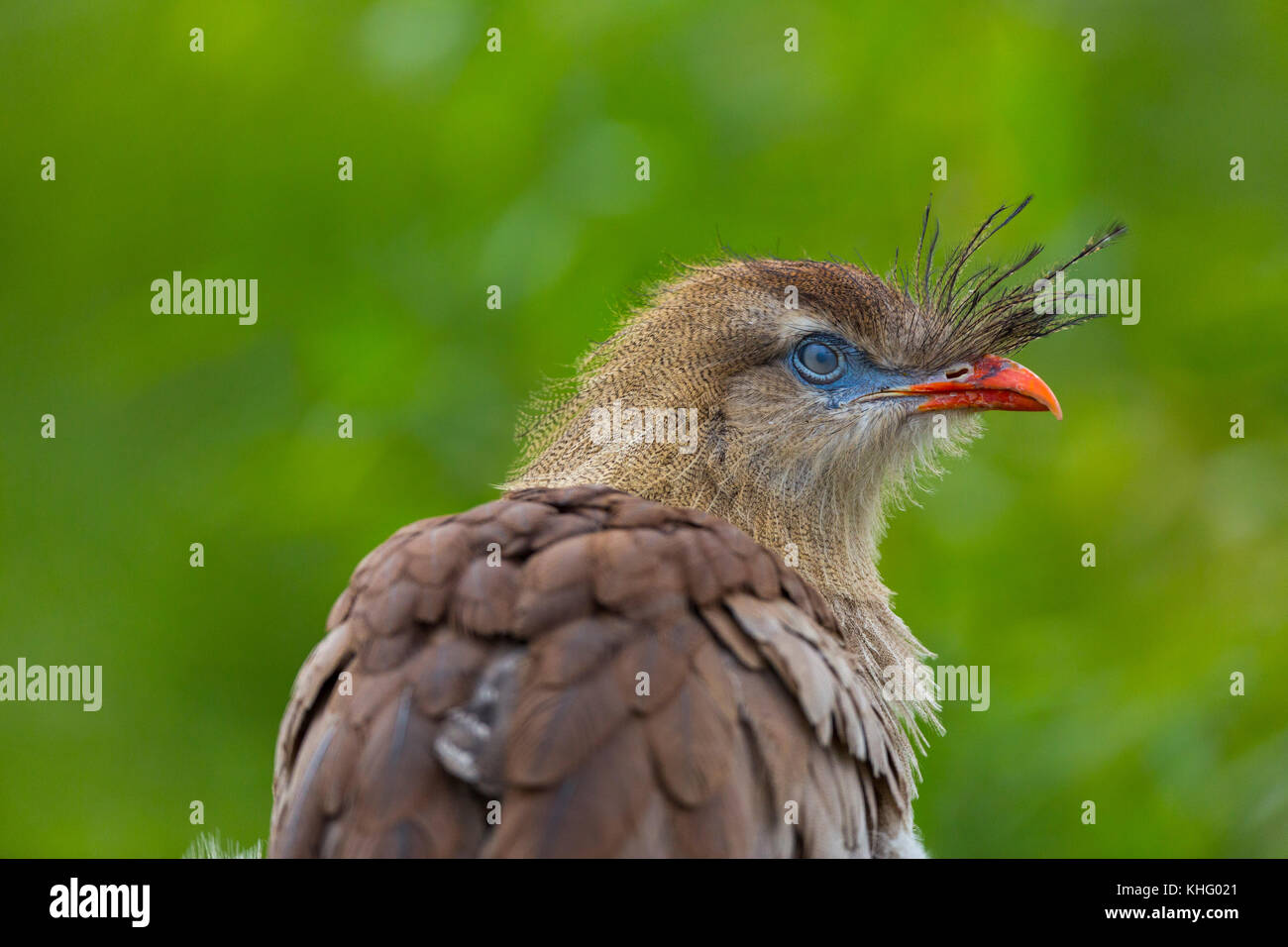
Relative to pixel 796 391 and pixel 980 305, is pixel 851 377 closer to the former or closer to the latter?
pixel 796 391

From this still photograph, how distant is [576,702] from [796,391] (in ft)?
4.52

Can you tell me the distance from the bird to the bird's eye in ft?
0.09

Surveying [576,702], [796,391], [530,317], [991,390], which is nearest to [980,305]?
[991,390]

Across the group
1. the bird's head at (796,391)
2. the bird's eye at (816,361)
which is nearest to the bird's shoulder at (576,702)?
the bird's head at (796,391)

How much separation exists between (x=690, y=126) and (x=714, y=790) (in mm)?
3037

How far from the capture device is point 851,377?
3092 mm

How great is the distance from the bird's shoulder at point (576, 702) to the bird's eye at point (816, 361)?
89cm

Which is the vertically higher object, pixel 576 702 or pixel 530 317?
pixel 530 317

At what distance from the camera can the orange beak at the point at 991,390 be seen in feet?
9.86

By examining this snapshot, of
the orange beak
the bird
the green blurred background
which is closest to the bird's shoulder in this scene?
the bird

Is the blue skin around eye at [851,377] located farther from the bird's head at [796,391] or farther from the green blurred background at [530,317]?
the green blurred background at [530,317]

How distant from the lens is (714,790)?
183cm

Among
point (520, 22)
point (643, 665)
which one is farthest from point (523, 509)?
point (520, 22)
